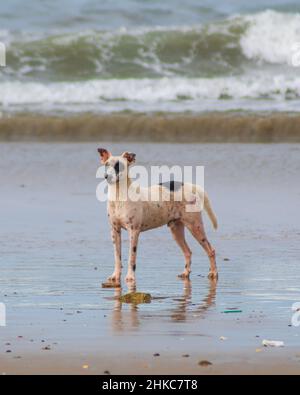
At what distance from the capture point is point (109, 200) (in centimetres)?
991

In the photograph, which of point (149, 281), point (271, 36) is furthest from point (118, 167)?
point (271, 36)

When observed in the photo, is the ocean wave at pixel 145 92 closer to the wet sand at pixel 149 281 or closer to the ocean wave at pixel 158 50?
the ocean wave at pixel 158 50

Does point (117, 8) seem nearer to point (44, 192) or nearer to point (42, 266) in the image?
point (44, 192)

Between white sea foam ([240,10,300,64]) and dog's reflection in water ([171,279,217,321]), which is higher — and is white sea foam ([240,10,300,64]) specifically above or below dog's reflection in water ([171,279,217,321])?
above

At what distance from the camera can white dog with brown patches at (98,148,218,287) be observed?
978cm

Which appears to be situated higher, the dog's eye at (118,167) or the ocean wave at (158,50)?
the ocean wave at (158,50)

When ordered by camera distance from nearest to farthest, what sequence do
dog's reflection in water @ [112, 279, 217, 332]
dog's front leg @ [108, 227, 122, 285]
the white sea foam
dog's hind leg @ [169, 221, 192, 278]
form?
dog's reflection in water @ [112, 279, 217, 332], dog's front leg @ [108, 227, 122, 285], dog's hind leg @ [169, 221, 192, 278], the white sea foam

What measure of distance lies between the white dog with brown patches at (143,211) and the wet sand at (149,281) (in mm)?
198

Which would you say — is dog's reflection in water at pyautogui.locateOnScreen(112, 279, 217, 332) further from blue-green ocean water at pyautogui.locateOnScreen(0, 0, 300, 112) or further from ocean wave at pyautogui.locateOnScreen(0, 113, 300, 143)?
blue-green ocean water at pyautogui.locateOnScreen(0, 0, 300, 112)

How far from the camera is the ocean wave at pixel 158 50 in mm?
27875

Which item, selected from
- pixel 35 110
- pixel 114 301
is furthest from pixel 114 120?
pixel 114 301

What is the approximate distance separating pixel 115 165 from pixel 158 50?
1987cm

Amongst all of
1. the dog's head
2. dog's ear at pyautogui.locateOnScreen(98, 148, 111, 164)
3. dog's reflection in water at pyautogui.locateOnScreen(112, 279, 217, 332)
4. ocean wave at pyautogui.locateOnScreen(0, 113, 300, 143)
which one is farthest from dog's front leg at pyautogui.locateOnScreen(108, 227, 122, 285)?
ocean wave at pyautogui.locateOnScreen(0, 113, 300, 143)

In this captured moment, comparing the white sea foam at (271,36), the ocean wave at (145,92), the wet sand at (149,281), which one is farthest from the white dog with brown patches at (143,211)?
the white sea foam at (271,36)
